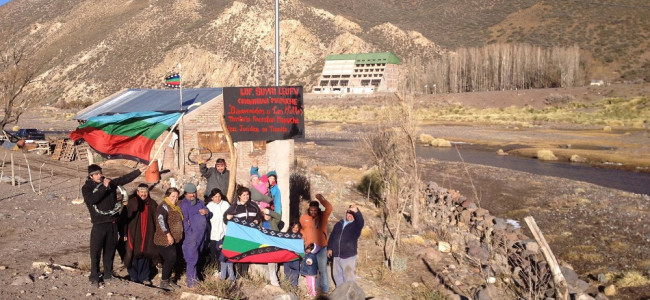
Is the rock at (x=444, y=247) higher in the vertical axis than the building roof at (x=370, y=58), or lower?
lower

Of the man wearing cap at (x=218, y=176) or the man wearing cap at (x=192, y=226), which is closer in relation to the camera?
the man wearing cap at (x=192, y=226)

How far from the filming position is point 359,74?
9862 centimetres

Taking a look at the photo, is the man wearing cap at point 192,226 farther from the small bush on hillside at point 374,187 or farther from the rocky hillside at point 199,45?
the rocky hillside at point 199,45

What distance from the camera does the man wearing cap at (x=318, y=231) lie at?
8.55 m

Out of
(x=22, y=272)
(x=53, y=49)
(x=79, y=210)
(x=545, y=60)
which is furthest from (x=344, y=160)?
(x=53, y=49)

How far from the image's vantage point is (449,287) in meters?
11.3

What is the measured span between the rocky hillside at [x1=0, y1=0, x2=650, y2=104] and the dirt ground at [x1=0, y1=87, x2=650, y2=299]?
72.7m

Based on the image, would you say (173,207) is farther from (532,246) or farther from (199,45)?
(199,45)

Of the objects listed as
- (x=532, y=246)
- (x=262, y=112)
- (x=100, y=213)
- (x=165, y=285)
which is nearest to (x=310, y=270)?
(x=165, y=285)

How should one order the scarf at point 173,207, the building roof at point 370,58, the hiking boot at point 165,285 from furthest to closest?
the building roof at point 370,58 < the hiking boot at point 165,285 < the scarf at point 173,207

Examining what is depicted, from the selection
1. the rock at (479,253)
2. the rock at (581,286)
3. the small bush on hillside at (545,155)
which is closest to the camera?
the rock at (581,286)

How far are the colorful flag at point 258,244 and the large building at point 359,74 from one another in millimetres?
85343

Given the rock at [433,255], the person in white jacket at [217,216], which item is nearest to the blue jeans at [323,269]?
the person in white jacket at [217,216]

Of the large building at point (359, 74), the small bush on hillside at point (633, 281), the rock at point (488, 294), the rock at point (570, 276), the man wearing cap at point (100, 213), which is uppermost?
the large building at point (359, 74)
